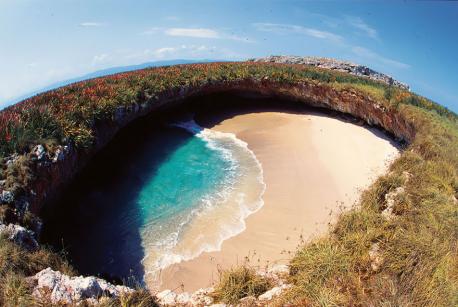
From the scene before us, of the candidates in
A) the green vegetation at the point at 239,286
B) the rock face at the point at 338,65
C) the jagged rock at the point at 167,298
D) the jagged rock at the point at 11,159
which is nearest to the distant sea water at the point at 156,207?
the jagged rock at the point at 11,159

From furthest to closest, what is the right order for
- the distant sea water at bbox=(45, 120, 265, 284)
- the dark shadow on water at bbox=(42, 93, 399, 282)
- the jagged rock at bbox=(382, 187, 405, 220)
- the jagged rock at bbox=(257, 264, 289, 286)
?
the distant sea water at bbox=(45, 120, 265, 284) < the dark shadow on water at bbox=(42, 93, 399, 282) < the jagged rock at bbox=(382, 187, 405, 220) < the jagged rock at bbox=(257, 264, 289, 286)

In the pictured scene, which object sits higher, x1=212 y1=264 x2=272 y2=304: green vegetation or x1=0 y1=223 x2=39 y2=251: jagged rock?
x1=212 y1=264 x2=272 y2=304: green vegetation

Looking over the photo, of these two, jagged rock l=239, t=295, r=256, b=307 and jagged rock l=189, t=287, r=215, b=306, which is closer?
jagged rock l=239, t=295, r=256, b=307

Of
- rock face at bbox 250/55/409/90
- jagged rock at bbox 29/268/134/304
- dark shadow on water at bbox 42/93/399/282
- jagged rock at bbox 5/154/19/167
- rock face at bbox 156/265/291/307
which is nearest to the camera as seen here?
jagged rock at bbox 29/268/134/304

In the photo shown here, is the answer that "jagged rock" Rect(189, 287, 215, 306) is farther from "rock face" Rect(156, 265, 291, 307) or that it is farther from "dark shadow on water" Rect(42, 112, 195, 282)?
"dark shadow on water" Rect(42, 112, 195, 282)

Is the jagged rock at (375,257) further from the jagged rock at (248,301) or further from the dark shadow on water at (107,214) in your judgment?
the dark shadow on water at (107,214)

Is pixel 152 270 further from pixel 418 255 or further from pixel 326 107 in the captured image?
pixel 326 107

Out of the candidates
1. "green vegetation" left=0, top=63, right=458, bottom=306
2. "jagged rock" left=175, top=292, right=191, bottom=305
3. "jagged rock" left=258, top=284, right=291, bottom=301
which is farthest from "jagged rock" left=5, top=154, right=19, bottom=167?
"jagged rock" left=258, top=284, right=291, bottom=301
